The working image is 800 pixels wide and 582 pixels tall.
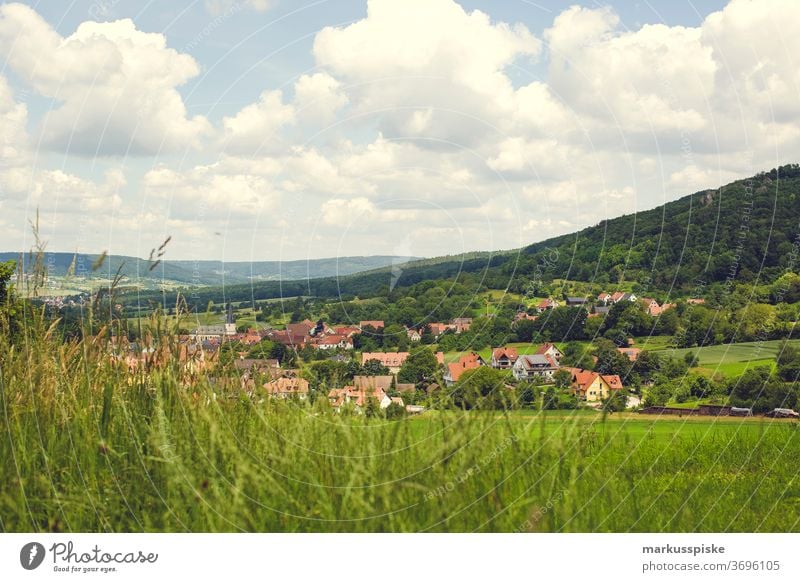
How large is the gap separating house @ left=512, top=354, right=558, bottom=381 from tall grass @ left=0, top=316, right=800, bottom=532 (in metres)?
1.33

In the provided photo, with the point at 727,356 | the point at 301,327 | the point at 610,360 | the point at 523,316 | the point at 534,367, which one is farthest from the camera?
the point at 523,316

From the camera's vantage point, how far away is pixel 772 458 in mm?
8211

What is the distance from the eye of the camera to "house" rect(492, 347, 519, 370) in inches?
388

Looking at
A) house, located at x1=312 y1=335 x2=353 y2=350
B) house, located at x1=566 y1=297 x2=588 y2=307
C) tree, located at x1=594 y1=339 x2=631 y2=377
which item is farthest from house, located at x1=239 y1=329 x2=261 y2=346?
house, located at x1=566 y1=297 x2=588 y2=307

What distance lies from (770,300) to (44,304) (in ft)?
41.9

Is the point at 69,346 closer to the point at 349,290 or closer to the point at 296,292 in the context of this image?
the point at 296,292

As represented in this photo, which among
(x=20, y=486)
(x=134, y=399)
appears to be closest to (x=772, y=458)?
(x=134, y=399)

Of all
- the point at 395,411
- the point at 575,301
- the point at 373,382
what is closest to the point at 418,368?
the point at 373,382

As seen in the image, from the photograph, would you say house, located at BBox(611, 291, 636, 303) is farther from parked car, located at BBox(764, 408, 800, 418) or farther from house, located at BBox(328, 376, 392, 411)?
house, located at BBox(328, 376, 392, 411)

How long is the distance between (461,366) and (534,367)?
130cm

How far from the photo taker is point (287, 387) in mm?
8539

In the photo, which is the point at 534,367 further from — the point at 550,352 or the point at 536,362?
the point at 550,352

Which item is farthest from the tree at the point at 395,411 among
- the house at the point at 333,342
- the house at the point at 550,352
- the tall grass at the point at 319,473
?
the house at the point at 333,342

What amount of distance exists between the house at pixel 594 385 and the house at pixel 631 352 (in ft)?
3.60
